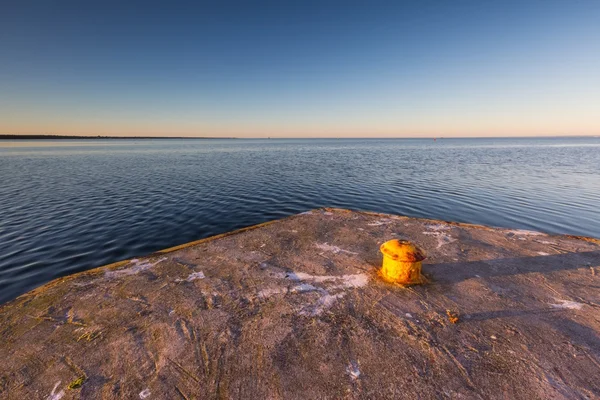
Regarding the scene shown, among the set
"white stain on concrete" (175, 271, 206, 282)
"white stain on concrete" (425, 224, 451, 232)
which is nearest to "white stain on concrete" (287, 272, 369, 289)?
"white stain on concrete" (175, 271, 206, 282)

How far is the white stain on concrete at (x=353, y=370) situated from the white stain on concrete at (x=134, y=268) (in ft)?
17.9

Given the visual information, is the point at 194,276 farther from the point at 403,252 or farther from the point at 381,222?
the point at 381,222

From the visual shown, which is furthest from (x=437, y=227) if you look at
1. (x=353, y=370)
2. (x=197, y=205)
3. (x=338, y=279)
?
(x=197, y=205)

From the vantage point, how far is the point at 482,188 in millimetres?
18172

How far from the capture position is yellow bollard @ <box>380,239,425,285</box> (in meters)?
5.04

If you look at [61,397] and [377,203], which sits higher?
[61,397]

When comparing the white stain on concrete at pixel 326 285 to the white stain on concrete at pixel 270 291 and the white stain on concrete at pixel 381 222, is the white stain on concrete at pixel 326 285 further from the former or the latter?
the white stain on concrete at pixel 381 222

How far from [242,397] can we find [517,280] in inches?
243

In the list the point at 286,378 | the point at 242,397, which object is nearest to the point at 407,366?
the point at 286,378

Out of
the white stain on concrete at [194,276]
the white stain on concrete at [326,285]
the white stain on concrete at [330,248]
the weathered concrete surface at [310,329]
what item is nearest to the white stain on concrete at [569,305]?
the weathered concrete surface at [310,329]

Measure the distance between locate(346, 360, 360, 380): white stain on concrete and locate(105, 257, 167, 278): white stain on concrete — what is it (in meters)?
5.46

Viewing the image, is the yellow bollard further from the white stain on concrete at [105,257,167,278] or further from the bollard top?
the white stain on concrete at [105,257,167,278]

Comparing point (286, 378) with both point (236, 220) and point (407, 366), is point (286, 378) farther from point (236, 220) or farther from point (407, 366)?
point (236, 220)

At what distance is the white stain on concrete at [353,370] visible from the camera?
328 cm
